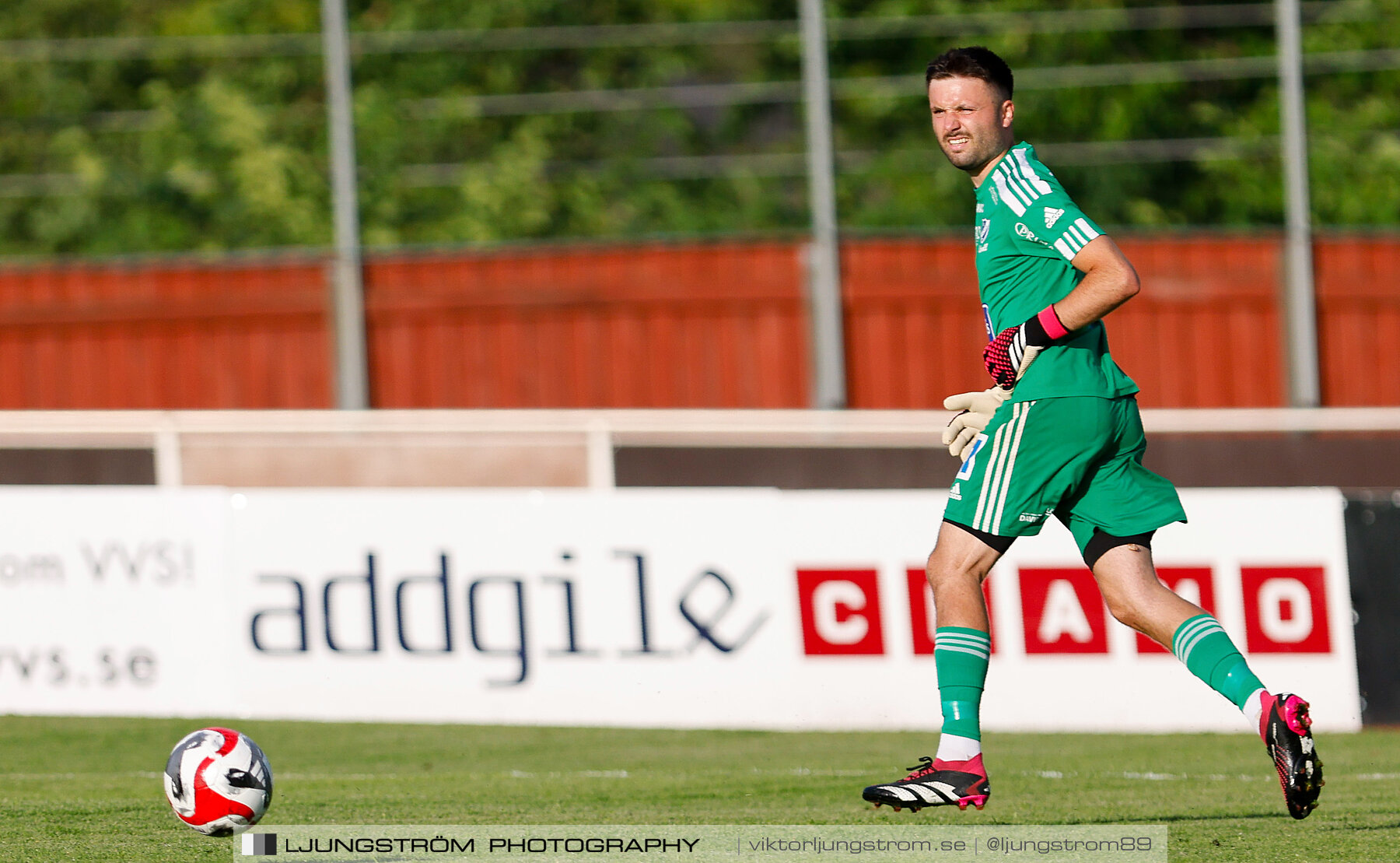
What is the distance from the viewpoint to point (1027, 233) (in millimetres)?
5336

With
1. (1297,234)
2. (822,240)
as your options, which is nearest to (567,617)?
(822,240)

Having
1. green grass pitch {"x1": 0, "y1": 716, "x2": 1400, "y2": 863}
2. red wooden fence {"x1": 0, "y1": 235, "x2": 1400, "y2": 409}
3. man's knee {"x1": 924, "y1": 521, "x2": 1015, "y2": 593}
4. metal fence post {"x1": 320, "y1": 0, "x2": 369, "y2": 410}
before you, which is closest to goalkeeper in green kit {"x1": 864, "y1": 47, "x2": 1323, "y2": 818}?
man's knee {"x1": 924, "y1": 521, "x2": 1015, "y2": 593}

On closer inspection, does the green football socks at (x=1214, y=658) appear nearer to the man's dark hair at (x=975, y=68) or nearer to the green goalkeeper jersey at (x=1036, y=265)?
the green goalkeeper jersey at (x=1036, y=265)

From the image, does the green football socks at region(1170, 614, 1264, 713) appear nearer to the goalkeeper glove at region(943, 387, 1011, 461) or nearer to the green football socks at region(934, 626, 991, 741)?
the green football socks at region(934, 626, 991, 741)

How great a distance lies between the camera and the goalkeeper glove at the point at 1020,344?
17.3 ft

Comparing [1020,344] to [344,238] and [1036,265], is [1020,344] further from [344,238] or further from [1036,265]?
[344,238]

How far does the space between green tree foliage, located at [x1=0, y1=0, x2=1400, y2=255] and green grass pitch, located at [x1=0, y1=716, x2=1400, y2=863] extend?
16.3m

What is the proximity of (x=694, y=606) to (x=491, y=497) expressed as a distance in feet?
3.51

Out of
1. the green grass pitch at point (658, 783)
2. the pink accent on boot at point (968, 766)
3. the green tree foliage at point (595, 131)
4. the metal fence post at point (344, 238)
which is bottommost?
the green grass pitch at point (658, 783)

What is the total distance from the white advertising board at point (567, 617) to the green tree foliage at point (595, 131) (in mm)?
15547

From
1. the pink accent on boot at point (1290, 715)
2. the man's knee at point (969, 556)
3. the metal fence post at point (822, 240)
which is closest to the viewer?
the pink accent on boot at point (1290, 715)

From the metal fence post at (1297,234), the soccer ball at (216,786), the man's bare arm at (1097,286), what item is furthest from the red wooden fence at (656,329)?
the soccer ball at (216,786)

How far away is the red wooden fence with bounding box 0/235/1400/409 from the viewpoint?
1883cm

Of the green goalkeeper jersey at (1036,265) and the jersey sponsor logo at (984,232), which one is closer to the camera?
the green goalkeeper jersey at (1036,265)
